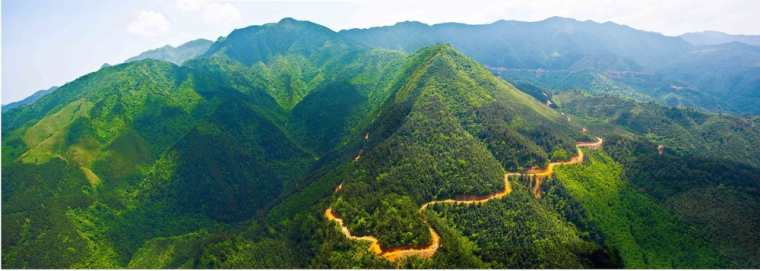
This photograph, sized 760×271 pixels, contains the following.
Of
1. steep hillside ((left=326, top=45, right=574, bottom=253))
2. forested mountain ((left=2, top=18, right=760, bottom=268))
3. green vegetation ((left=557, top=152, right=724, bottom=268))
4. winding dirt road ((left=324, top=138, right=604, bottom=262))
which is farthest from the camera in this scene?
green vegetation ((left=557, top=152, right=724, bottom=268))

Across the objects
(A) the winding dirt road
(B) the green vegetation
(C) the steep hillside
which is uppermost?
(C) the steep hillside

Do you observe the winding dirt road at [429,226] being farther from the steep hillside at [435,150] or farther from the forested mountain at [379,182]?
the steep hillside at [435,150]

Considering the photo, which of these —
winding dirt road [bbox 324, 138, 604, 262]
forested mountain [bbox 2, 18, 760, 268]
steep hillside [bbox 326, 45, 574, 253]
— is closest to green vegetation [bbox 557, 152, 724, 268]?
forested mountain [bbox 2, 18, 760, 268]

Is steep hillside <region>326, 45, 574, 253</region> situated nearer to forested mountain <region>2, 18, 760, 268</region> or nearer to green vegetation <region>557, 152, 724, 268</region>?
forested mountain <region>2, 18, 760, 268</region>

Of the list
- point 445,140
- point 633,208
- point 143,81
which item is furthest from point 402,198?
point 143,81

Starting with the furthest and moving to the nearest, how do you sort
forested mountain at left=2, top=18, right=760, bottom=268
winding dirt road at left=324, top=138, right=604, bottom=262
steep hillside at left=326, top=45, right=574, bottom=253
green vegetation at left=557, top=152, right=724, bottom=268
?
green vegetation at left=557, top=152, right=724, bottom=268, forested mountain at left=2, top=18, right=760, bottom=268, steep hillside at left=326, top=45, right=574, bottom=253, winding dirt road at left=324, top=138, right=604, bottom=262

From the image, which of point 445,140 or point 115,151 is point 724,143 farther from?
point 115,151

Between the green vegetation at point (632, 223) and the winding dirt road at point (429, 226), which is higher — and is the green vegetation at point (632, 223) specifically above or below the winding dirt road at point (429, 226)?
below

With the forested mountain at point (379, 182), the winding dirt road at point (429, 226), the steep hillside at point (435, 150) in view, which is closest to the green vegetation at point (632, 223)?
the forested mountain at point (379, 182)
